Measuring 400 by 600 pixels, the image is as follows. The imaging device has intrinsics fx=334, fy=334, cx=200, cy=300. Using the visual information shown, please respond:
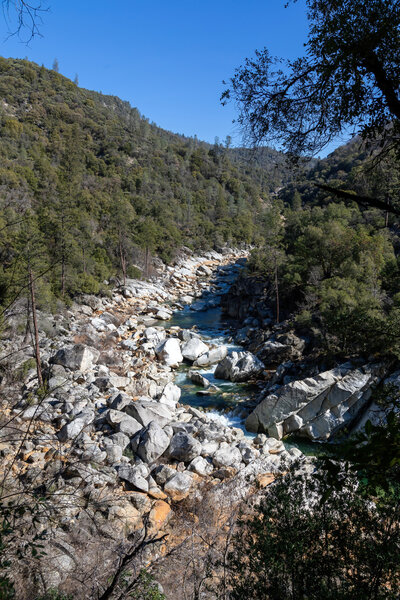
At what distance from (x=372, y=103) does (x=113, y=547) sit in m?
7.95

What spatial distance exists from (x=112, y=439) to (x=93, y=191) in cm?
4118

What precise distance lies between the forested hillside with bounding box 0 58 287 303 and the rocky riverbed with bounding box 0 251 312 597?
12.6 ft

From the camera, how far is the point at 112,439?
10.6 meters

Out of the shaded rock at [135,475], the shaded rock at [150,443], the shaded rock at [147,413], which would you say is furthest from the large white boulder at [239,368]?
the shaded rock at [135,475]

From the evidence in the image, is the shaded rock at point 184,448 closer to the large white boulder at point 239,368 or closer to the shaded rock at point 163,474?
the shaded rock at point 163,474

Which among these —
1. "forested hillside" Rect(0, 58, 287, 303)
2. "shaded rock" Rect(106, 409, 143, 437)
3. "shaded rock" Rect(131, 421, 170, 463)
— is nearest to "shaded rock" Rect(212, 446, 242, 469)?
"shaded rock" Rect(131, 421, 170, 463)

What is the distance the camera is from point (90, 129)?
64.8 metres

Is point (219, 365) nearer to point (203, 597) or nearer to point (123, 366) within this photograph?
point (123, 366)

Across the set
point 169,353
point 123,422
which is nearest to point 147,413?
point 123,422

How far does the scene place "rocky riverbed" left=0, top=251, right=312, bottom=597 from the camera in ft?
20.0

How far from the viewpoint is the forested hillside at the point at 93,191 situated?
82.7 ft

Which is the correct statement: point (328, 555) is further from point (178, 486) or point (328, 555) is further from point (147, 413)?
point (147, 413)

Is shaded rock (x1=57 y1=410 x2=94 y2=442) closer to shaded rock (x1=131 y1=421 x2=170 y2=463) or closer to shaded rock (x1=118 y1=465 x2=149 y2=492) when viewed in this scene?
shaded rock (x1=131 y1=421 x2=170 y2=463)

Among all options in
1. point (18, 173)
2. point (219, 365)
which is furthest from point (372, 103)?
point (18, 173)
